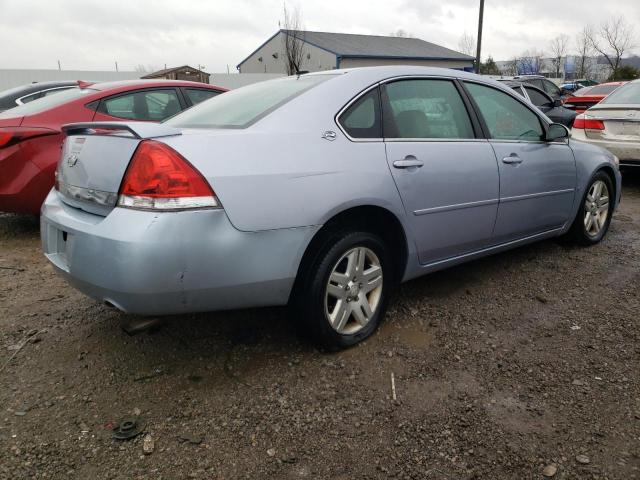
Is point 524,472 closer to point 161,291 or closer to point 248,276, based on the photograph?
point 248,276

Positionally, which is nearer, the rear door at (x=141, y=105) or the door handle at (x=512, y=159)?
the door handle at (x=512, y=159)

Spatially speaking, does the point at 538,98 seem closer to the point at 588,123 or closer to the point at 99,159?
the point at 588,123

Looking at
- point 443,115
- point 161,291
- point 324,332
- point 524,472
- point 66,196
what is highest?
point 443,115

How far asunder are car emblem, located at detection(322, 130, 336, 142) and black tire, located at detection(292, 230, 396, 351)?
47 centimetres

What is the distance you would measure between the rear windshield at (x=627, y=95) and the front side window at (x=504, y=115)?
3706 mm

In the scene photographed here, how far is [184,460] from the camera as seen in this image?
201 cm

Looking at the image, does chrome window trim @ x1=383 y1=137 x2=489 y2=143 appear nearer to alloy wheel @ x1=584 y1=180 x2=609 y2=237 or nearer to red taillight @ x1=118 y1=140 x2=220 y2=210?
red taillight @ x1=118 y1=140 x2=220 y2=210

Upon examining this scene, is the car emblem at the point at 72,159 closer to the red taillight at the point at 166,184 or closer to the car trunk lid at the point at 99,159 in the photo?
the car trunk lid at the point at 99,159

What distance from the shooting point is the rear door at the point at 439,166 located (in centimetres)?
292

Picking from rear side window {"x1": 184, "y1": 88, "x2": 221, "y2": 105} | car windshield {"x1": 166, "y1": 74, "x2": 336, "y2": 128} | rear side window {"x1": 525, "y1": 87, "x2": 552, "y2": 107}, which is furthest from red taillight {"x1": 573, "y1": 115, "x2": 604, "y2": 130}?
car windshield {"x1": 166, "y1": 74, "x2": 336, "y2": 128}

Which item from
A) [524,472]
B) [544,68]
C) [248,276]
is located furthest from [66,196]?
[544,68]

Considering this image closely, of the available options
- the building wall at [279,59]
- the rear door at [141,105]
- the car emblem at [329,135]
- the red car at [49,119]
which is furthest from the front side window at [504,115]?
the building wall at [279,59]

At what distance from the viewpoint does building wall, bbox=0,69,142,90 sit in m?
25.6

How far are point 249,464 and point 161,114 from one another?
4188 millimetres
